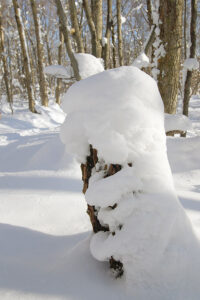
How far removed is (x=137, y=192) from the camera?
3.42 ft

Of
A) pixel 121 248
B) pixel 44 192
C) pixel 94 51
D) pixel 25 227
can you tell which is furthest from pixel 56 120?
pixel 121 248

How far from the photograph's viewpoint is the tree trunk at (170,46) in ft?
9.48

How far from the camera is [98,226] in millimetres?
1194

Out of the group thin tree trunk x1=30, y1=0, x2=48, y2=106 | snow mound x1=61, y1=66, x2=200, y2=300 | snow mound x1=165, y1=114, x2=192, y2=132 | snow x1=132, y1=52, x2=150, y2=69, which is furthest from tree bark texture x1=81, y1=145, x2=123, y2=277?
thin tree trunk x1=30, y1=0, x2=48, y2=106

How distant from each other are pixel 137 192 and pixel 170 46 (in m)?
2.65

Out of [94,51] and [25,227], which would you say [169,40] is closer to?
[94,51]

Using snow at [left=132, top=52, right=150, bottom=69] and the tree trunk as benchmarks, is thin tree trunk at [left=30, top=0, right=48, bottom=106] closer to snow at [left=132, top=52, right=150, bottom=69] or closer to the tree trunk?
the tree trunk

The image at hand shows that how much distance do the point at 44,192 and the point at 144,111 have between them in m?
Answer: 1.59

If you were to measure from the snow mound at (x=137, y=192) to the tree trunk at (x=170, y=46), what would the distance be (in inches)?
86.9

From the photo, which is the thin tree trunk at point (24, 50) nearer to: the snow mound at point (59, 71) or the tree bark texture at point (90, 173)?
the snow mound at point (59, 71)

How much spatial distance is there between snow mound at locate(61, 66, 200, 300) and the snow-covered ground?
0.37ft

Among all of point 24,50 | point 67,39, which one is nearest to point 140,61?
point 67,39

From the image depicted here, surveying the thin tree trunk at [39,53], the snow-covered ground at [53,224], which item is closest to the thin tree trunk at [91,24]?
the snow-covered ground at [53,224]

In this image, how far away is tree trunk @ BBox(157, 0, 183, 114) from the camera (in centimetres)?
289
